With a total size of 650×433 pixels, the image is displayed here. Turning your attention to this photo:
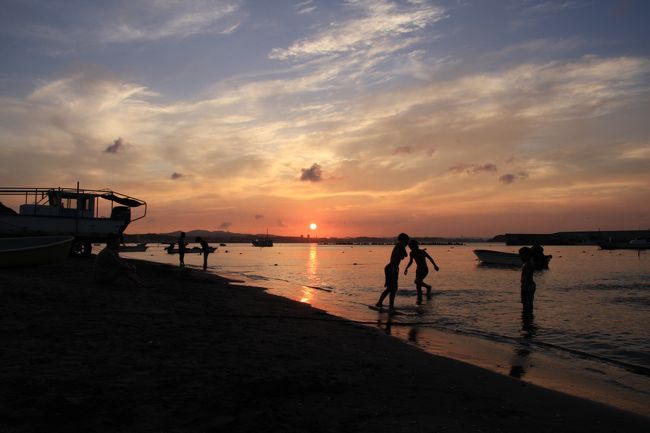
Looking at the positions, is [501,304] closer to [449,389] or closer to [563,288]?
[563,288]

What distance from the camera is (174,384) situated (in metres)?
5.61

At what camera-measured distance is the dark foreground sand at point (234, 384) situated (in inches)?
183

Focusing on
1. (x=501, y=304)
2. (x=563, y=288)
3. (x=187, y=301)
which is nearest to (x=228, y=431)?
(x=187, y=301)

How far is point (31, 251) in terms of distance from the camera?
17.2 metres

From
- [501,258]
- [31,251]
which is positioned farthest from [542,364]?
[501,258]

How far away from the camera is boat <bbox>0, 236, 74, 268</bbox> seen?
1659 centimetres

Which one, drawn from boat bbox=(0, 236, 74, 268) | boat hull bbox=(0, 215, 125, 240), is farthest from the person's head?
boat hull bbox=(0, 215, 125, 240)

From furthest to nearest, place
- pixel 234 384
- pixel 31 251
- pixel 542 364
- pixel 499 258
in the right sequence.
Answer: pixel 499 258 < pixel 31 251 < pixel 542 364 < pixel 234 384

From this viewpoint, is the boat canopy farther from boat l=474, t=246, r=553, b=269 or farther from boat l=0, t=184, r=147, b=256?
boat l=474, t=246, r=553, b=269

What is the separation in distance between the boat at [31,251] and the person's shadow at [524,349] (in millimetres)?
17005

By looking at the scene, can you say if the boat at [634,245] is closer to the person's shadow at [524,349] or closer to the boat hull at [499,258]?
the boat hull at [499,258]

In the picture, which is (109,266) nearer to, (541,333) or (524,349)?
(524,349)

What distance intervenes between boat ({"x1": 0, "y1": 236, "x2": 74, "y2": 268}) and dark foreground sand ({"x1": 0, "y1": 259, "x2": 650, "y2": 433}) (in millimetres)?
7800

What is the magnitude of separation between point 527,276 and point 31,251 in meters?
18.1
